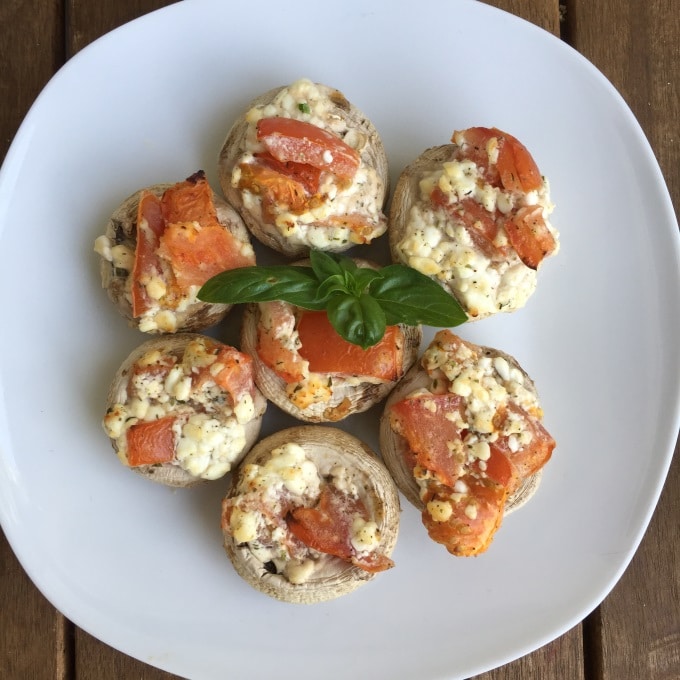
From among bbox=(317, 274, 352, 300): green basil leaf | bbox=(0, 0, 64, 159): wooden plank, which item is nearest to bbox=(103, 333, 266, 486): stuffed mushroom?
bbox=(317, 274, 352, 300): green basil leaf

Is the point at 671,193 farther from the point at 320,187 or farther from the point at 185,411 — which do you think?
the point at 185,411

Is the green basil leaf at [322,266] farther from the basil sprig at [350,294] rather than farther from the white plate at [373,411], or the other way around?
the white plate at [373,411]

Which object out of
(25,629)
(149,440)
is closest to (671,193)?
(149,440)

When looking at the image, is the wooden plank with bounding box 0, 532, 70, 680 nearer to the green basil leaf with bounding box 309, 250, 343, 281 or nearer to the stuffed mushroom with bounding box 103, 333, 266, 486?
the stuffed mushroom with bounding box 103, 333, 266, 486

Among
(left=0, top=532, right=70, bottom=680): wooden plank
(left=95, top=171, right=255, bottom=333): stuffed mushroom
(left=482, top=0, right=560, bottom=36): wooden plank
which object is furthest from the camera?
(left=482, top=0, right=560, bottom=36): wooden plank

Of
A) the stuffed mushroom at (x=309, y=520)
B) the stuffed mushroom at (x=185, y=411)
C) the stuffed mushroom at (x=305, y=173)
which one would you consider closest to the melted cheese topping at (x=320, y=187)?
the stuffed mushroom at (x=305, y=173)
